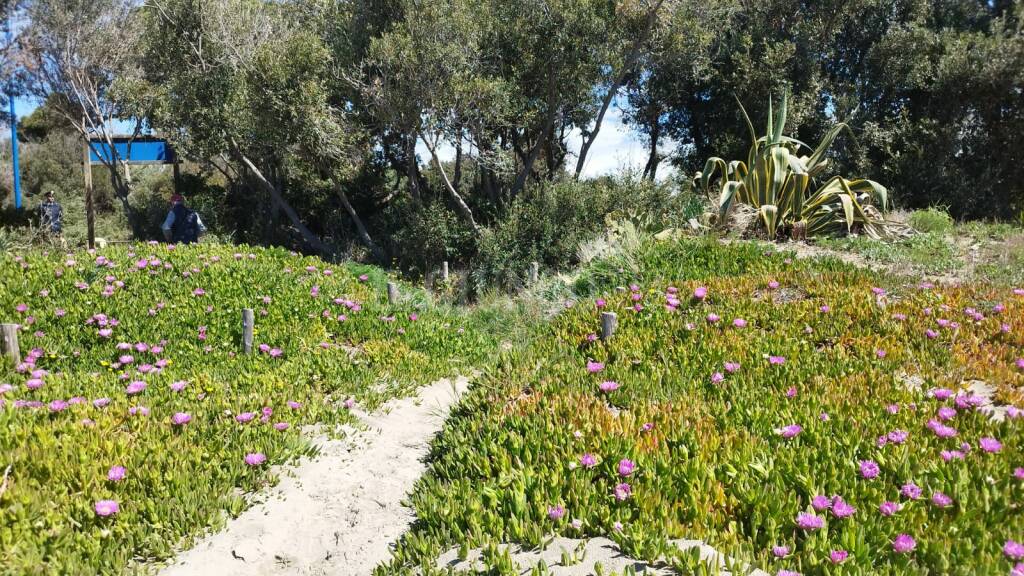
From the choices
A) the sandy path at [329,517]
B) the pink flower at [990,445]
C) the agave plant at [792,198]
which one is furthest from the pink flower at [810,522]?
the agave plant at [792,198]

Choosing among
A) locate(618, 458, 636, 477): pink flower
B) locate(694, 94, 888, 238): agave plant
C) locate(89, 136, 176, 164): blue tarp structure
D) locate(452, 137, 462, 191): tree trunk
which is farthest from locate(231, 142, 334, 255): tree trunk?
locate(618, 458, 636, 477): pink flower

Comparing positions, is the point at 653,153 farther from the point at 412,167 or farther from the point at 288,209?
the point at 288,209

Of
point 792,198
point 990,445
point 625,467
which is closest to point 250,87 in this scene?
point 792,198

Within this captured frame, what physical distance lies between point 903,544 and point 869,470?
0.57m

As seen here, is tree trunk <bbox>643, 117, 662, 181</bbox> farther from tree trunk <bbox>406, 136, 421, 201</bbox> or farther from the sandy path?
the sandy path

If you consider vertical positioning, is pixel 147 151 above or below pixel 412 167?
above

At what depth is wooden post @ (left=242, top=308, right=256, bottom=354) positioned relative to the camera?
676cm

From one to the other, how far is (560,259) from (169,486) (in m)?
11.3

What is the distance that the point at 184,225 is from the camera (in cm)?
1123

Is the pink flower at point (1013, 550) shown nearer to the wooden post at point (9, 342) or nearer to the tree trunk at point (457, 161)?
the wooden post at point (9, 342)

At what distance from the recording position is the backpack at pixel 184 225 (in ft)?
36.7

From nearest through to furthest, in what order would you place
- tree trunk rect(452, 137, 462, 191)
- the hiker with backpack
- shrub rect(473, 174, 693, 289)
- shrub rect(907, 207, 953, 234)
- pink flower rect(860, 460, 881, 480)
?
1. pink flower rect(860, 460, 881, 480)
2. shrub rect(907, 207, 953, 234)
3. the hiker with backpack
4. shrub rect(473, 174, 693, 289)
5. tree trunk rect(452, 137, 462, 191)

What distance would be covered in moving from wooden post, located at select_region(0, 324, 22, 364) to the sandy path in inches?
120

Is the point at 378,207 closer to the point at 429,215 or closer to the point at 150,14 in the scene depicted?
the point at 429,215
